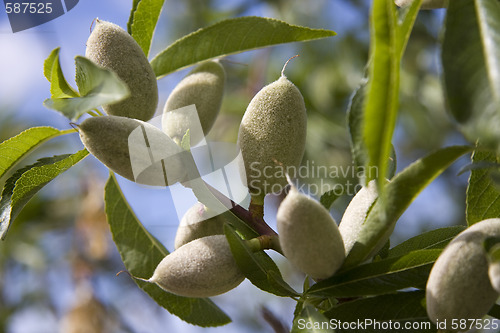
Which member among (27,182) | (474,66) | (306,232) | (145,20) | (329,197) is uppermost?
(145,20)

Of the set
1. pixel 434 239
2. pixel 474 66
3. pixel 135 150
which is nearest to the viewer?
pixel 474 66

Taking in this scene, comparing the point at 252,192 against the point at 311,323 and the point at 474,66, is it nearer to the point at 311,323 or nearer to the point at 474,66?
the point at 311,323

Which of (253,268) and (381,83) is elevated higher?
(381,83)

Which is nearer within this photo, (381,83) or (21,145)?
(381,83)

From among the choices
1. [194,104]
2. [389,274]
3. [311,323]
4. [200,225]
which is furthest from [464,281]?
[194,104]

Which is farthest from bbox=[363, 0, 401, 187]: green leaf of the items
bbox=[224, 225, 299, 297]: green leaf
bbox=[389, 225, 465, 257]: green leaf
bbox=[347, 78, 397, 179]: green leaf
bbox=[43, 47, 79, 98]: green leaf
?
bbox=[43, 47, 79, 98]: green leaf

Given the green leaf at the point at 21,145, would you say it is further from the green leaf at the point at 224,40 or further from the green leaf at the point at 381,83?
the green leaf at the point at 381,83

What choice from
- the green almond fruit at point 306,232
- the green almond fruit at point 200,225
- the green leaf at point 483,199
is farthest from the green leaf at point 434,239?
the green almond fruit at point 200,225
